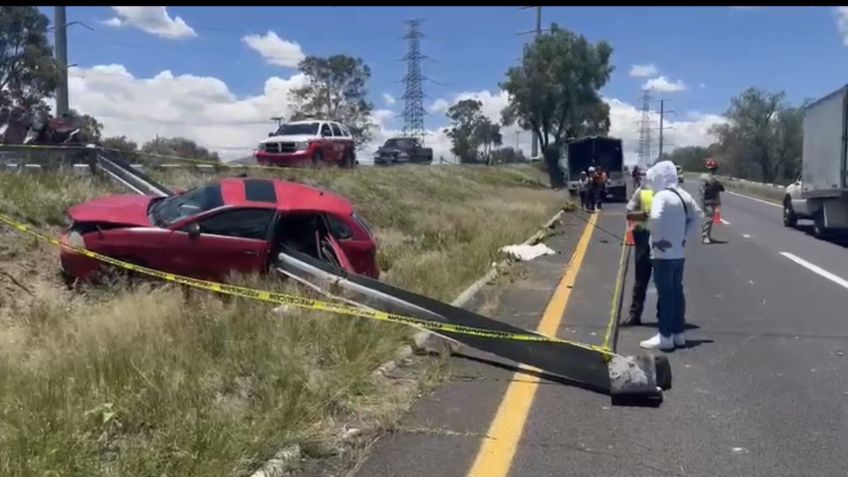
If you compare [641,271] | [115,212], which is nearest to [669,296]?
[641,271]

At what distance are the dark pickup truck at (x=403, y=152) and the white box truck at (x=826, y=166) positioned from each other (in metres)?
29.1

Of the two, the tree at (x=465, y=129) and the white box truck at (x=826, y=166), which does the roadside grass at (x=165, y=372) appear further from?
the tree at (x=465, y=129)

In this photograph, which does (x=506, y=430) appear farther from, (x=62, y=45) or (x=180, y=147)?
(x=180, y=147)

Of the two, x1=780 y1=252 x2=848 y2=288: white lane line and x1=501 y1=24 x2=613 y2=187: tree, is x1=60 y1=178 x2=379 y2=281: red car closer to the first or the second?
x1=780 y1=252 x2=848 y2=288: white lane line

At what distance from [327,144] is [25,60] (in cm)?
1541

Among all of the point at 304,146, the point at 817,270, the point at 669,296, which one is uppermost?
the point at 304,146

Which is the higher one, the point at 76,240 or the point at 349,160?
the point at 349,160

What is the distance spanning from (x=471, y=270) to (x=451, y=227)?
7471 millimetres

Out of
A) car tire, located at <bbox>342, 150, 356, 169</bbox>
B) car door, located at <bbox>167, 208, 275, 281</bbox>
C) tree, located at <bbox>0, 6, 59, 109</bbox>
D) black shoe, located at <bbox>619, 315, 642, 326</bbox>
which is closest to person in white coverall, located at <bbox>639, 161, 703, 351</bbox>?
black shoe, located at <bbox>619, 315, 642, 326</bbox>

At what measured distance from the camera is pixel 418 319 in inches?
341

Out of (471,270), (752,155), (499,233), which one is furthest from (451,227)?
(752,155)

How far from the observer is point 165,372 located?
6375 mm

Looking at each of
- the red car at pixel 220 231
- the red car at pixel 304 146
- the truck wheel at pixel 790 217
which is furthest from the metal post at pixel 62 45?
the truck wheel at pixel 790 217

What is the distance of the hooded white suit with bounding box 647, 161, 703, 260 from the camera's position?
9219mm
